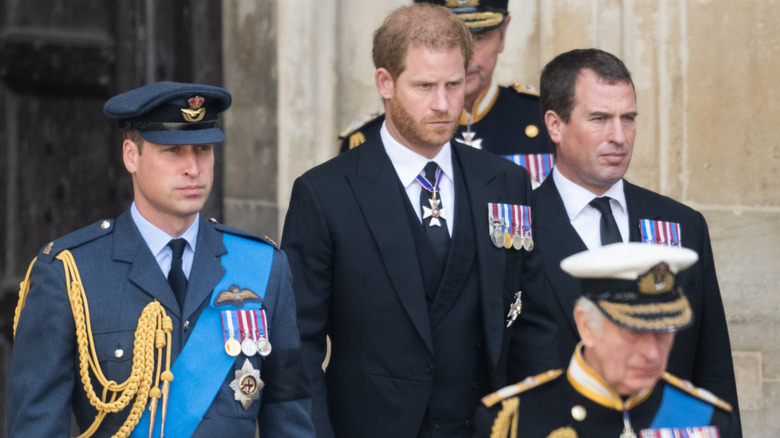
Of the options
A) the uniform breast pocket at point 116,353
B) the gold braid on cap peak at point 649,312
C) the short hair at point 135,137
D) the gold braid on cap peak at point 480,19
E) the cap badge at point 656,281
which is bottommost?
the uniform breast pocket at point 116,353

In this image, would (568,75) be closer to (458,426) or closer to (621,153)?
(621,153)

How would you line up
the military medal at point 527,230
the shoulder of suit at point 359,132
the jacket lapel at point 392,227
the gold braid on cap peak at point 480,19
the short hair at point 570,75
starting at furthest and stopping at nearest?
the shoulder of suit at point 359,132 → the gold braid on cap peak at point 480,19 → the short hair at point 570,75 → the military medal at point 527,230 → the jacket lapel at point 392,227

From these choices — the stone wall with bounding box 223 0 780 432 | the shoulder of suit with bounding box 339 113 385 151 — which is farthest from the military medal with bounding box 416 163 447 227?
the stone wall with bounding box 223 0 780 432

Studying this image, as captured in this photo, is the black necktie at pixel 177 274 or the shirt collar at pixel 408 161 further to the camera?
the shirt collar at pixel 408 161

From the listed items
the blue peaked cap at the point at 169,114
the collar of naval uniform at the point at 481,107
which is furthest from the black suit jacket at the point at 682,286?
the blue peaked cap at the point at 169,114

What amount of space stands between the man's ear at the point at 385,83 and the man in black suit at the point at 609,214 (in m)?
0.62

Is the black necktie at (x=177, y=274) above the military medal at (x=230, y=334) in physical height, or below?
above

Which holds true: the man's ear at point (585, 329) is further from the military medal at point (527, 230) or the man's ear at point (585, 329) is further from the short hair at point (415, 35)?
the short hair at point (415, 35)

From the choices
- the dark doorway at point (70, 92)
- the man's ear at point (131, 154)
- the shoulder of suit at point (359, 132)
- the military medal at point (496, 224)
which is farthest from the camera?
the dark doorway at point (70, 92)

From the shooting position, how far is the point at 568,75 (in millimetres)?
4223

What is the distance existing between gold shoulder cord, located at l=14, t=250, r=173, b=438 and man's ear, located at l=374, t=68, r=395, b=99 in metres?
0.99

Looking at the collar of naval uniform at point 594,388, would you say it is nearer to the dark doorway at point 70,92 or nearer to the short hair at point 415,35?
the short hair at point 415,35

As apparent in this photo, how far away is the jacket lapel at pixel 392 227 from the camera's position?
3.67 metres

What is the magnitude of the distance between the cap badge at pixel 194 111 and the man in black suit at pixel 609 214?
3.96 ft
